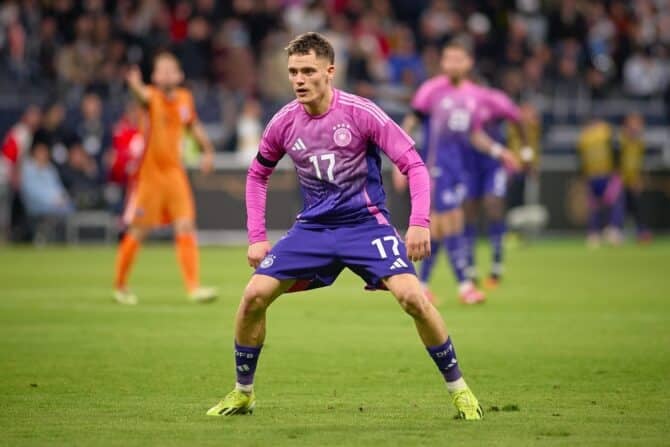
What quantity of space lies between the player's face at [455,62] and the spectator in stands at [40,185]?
38.9ft

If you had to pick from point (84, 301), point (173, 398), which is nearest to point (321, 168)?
point (173, 398)

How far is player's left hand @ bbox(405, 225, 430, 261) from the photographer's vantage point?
762cm

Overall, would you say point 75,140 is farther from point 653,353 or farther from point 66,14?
point 653,353

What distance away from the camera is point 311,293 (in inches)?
681

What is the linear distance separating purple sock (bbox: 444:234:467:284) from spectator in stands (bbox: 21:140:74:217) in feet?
38.8

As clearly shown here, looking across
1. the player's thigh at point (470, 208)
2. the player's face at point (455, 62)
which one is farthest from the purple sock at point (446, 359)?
the player's thigh at point (470, 208)

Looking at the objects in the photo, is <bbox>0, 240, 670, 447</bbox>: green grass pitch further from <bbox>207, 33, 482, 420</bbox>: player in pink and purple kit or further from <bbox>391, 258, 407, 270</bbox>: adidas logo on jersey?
<bbox>391, 258, 407, 270</bbox>: adidas logo on jersey

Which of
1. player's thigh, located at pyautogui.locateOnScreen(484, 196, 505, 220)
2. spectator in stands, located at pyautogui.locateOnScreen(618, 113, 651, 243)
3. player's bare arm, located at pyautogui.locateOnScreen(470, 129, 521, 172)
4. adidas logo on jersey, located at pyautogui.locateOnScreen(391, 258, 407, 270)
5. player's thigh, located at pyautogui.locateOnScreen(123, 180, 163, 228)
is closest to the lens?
adidas logo on jersey, located at pyautogui.locateOnScreen(391, 258, 407, 270)

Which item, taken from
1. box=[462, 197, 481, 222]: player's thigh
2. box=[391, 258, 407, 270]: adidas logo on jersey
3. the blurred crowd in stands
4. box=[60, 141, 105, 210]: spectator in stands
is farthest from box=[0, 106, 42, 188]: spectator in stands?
box=[391, 258, 407, 270]: adidas logo on jersey

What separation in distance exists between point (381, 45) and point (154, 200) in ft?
51.4

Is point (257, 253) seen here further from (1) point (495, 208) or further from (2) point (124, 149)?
(2) point (124, 149)

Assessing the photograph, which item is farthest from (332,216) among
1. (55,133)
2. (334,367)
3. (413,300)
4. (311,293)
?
(55,133)

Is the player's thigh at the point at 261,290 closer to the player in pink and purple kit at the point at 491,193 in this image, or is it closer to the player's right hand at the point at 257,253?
the player's right hand at the point at 257,253

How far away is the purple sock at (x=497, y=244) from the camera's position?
18.0m
